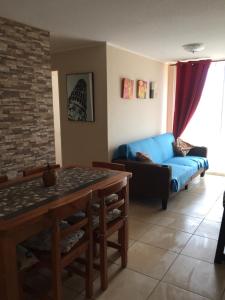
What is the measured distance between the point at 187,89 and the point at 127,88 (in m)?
1.73

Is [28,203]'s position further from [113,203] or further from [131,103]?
[131,103]

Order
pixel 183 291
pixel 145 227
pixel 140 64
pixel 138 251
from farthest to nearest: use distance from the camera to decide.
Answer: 1. pixel 140 64
2. pixel 145 227
3. pixel 138 251
4. pixel 183 291

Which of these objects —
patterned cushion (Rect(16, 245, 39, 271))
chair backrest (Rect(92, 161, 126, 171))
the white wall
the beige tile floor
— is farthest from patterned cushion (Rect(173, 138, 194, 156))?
patterned cushion (Rect(16, 245, 39, 271))

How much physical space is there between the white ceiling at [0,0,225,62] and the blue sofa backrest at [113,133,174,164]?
1.57 metres

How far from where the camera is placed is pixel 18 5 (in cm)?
232

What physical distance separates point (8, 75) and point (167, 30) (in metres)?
1.94

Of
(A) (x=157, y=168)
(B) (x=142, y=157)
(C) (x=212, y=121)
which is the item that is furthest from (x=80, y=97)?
(C) (x=212, y=121)

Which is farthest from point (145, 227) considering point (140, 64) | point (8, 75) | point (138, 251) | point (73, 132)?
point (140, 64)

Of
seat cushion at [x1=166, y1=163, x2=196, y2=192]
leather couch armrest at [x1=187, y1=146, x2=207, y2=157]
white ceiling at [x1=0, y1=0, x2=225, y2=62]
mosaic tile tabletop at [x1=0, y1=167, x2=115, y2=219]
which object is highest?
white ceiling at [x1=0, y1=0, x2=225, y2=62]

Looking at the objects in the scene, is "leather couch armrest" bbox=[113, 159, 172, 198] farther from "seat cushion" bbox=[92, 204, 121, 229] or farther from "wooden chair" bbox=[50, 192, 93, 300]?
"wooden chair" bbox=[50, 192, 93, 300]

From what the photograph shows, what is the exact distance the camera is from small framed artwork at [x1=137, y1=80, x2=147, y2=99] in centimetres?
458

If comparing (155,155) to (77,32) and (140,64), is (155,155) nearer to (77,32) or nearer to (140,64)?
(140,64)

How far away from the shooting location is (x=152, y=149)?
4516 mm

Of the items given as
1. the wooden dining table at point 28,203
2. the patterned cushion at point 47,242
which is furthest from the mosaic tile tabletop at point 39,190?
the patterned cushion at point 47,242
